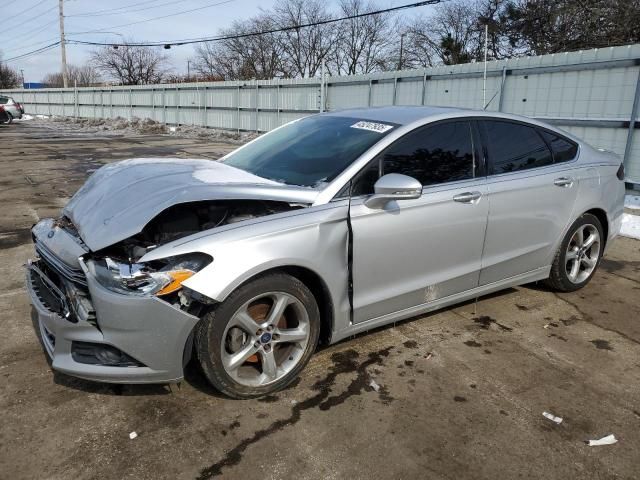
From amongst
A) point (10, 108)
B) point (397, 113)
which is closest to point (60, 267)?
point (397, 113)

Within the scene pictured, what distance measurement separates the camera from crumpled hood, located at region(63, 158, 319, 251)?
2.66 metres

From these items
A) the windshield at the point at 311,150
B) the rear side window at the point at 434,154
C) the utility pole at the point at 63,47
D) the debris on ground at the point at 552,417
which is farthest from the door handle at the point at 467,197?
the utility pole at the point at 63,47

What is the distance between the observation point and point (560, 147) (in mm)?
4262

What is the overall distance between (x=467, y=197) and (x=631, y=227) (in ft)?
15.3

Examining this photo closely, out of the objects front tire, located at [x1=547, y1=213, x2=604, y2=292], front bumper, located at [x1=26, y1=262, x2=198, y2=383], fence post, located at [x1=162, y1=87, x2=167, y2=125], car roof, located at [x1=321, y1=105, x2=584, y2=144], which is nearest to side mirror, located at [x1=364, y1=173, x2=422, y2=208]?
car roof, located at [x1=321, y1=105, x2=584, y2=144]

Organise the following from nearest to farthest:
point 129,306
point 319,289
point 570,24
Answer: point 129,306 < point 319,289 < point 570,24

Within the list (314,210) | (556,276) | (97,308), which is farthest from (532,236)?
(97,308)

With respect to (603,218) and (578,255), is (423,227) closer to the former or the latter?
(578,255)

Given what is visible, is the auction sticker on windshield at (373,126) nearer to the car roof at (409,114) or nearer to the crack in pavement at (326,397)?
the car roof at (409,114)

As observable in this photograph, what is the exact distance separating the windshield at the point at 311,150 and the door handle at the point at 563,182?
1591 millimetres

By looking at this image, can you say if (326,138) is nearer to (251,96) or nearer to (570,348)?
(570,348)

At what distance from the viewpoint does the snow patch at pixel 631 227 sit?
265 inches

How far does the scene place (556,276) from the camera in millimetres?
4398

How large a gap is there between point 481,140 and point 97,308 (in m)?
2.79
